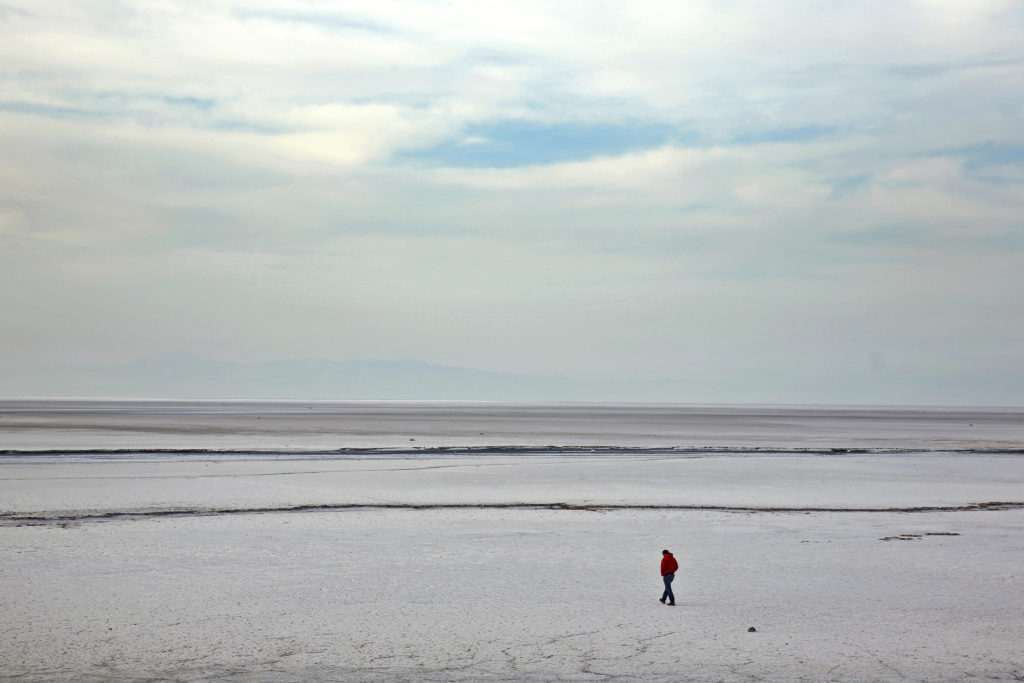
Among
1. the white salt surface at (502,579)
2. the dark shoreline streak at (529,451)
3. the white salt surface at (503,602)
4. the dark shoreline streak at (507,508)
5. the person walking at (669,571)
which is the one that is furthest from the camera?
the dark shoreline streak at (529,451)

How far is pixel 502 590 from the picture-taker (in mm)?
13031

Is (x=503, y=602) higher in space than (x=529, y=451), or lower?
higher

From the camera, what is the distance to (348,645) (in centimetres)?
1027

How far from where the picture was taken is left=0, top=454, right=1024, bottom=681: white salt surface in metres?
9.66

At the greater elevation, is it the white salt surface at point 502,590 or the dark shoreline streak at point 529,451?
the white salt surface at point 502,590

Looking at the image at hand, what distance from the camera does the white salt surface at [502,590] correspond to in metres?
9.66

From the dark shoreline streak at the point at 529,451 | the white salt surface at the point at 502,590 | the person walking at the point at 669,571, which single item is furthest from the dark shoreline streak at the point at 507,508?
the dark shoreline streak at the point at 529,451

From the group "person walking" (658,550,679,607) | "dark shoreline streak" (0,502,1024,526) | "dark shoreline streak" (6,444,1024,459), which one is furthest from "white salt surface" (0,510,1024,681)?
"dark shoreline streak" (6,444,1024,459)

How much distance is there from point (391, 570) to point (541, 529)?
4.89m

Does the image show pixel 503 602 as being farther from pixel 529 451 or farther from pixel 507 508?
pixel 529 451

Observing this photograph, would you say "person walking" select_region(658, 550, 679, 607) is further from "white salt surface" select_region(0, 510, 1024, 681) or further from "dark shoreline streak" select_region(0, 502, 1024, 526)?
"dark shoreline streak" select_region(0, 502, 1024, 526)

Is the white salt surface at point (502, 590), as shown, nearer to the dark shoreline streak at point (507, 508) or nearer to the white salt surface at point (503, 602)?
the white salt surface at point (503, 602)

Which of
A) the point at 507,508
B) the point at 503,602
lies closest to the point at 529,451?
the point at 507,508

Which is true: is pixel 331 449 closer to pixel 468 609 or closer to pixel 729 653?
pixel 468 609
